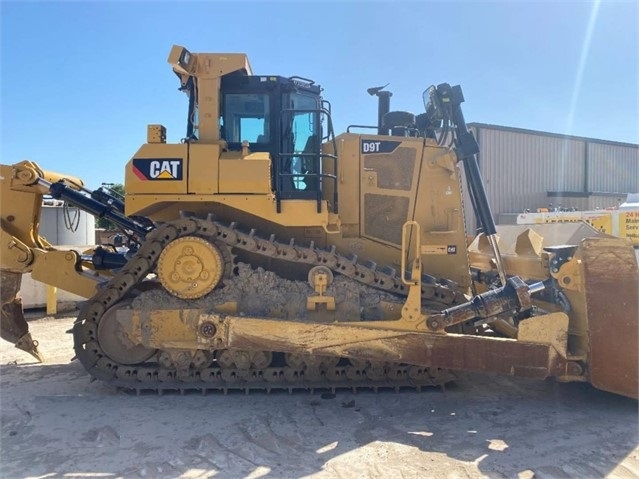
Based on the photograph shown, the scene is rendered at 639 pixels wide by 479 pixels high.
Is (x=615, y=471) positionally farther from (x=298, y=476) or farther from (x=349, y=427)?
(x=298, y=476)

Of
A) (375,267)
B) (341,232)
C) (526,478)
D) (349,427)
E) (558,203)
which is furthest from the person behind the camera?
(558,203)

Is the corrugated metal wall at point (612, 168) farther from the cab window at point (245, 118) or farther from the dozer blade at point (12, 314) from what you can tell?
the dozer blade at point (12, 314)

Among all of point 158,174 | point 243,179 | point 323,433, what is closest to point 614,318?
point 323,433

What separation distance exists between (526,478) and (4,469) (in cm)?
389

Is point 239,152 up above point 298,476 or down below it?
above

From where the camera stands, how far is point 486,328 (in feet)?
18.2

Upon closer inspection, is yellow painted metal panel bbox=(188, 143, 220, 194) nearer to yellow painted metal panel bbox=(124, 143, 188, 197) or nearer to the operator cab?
yellow painted metal panel bbox=(124, 143, 188, 197)

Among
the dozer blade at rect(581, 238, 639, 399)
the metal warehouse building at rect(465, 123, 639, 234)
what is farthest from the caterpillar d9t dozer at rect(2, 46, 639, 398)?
the metal warehouse building at rect(465, 123, 639, 234)

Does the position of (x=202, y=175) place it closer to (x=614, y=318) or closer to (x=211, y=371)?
(x=211, y=371)

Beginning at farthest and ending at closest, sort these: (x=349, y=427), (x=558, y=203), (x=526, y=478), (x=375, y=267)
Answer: (x=558, y=203), (x=375, y=267), (x=349, y=427), (x=526, y=478)

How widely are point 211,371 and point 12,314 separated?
8.34 ft

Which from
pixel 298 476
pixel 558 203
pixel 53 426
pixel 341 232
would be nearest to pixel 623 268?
pixel 341 232

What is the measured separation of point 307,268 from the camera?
4.95 meters

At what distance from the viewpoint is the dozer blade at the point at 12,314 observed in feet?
17.5
